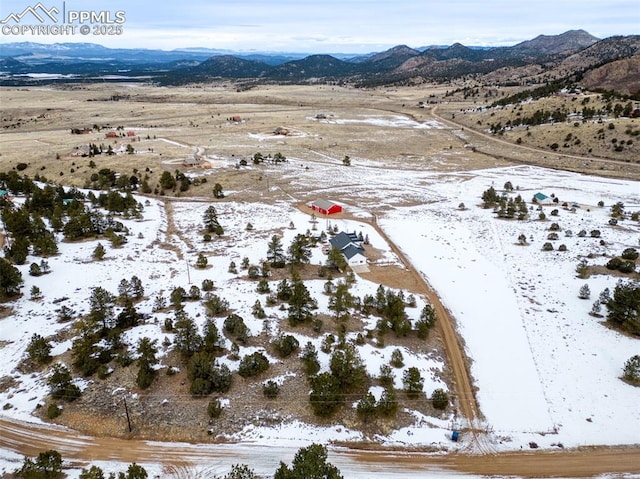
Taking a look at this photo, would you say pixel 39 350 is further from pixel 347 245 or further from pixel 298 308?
pixel 347 245

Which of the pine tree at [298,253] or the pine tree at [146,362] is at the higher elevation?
the pine tree at [298,253]

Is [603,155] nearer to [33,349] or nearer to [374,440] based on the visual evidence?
[374,440]

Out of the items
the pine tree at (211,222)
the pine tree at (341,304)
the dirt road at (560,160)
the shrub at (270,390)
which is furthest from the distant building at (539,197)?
the shrub at (270,390)

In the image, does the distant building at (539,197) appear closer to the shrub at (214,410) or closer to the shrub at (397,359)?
the shrub at (397,359)

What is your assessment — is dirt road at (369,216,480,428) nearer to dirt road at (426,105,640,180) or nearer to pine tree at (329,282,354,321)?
pine tree at (329,282,354,321)

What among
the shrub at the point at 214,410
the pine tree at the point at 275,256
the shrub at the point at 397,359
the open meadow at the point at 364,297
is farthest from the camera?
the pine tree at the point at 275,256

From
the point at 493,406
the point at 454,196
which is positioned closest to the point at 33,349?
the point at 493,406

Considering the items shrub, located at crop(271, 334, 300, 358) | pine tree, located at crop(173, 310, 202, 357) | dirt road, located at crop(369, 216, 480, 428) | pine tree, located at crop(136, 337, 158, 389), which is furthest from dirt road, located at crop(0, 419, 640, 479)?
shrub, located at crop(271, 334, 300, 358)
